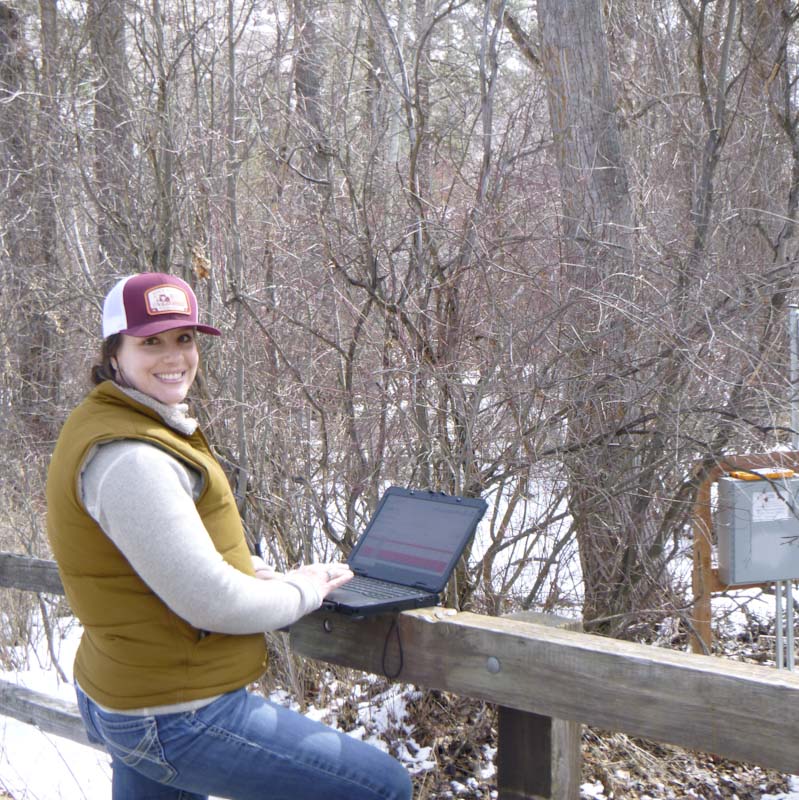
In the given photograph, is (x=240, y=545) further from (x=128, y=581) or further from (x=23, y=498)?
(x=23, y=498)

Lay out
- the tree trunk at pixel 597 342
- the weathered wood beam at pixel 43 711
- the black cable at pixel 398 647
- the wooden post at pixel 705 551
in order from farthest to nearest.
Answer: the wooden post at pixel 705 551
the tree trunk at pixel 597 342
the weathered wood beam at pixel 43 711
the black cable at pixel 398 647

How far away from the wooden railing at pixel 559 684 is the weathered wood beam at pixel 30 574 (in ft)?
4.46

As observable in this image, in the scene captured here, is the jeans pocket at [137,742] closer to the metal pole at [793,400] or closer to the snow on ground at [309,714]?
the snow on ground at [309,714]

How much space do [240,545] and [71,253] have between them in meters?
5.04

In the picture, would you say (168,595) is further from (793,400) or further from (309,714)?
(309,714)

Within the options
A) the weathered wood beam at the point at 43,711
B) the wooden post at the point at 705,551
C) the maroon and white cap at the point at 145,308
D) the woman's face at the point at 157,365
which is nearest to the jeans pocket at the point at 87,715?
the woman's face at the point at 157,365

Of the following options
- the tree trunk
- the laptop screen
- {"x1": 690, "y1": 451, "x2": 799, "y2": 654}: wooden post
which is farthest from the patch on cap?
{"x1": 690, "y1": 451, "x2": 799, "y2": 654}: wooden post

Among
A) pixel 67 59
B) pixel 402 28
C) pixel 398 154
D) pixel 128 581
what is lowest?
pixel 128 581

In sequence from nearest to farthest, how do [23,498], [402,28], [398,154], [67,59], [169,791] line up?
[169,791] < [398,154] < [67,59] < [23,498] < [402,28]

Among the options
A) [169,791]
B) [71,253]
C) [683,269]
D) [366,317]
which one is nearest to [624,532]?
[683,269]

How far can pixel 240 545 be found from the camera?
7.42ft

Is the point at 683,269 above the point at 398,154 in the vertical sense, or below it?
below

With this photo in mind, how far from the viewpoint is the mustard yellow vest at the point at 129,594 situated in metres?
2.11

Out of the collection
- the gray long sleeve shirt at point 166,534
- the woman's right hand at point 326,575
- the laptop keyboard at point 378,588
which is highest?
the gray long sleeve shirt at point 166,534
